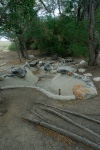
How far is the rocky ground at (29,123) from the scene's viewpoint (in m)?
5.27

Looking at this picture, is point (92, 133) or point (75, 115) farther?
point (75, 115)

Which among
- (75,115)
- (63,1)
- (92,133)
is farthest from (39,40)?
(92,133)

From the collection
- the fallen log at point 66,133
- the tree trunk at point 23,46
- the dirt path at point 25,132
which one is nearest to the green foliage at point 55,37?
the tree trunk at point 23,46

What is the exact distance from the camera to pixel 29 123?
617cm

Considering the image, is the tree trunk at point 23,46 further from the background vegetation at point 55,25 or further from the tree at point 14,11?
the tree at point 14,11

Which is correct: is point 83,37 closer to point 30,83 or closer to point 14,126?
point 30,83

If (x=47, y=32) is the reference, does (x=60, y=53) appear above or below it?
below

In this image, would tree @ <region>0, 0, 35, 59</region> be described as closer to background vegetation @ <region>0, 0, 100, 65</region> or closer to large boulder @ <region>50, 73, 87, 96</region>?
background vegetation @ <region>0, 0, 100, 65</region>

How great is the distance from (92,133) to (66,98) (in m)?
2.55

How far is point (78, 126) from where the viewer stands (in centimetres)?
584

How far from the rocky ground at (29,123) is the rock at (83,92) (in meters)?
0.21

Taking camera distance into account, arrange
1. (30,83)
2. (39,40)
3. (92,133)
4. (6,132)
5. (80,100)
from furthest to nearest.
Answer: (39,40) < (30,83) < (80,100) < (6,132) < (92,133)

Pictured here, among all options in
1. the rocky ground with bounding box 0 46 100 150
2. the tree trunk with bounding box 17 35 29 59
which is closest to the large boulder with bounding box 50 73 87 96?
the rocky ground with bounding box 0 46 100 150

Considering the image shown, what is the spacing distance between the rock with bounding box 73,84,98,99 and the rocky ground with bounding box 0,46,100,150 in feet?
0.69
